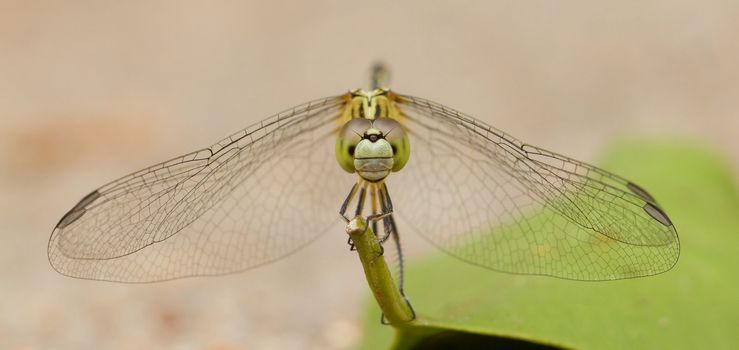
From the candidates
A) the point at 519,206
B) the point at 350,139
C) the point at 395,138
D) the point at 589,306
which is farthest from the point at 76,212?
the point at 589,306

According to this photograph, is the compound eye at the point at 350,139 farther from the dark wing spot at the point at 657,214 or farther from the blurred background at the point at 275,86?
the blurred background at the point at 275,86

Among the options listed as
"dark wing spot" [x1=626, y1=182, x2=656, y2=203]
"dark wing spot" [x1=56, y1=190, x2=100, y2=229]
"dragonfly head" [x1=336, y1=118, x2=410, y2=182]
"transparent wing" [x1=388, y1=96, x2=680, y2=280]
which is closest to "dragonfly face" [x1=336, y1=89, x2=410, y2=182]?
"dragonfly head" [x1=336, y1=118, x2=410, y2=182]

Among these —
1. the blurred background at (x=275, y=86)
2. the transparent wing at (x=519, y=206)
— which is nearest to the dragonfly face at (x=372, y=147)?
the transparent wing at (x=519, y=206)

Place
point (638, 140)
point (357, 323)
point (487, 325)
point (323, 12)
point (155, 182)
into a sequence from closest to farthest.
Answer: point (487, 325) → point (155, 182) → point (357, 323) → point (638, 140) → point (323, 12)

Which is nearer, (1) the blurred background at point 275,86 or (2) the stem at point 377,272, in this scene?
(2) the stem at point 377,272

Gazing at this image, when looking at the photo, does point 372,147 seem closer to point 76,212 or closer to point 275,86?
point 76,212
